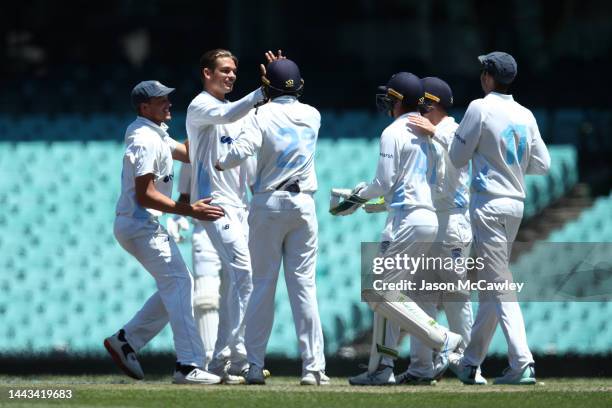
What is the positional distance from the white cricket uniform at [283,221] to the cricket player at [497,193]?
1.01 meters

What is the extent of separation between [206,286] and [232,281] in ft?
2.26

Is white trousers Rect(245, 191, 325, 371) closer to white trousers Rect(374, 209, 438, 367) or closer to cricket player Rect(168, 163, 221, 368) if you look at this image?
white trousers Rect(374, 209, 438, 367)

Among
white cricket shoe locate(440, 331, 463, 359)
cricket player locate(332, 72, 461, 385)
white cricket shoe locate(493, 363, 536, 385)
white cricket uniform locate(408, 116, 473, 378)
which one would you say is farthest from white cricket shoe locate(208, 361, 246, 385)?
white cricket shoe locate(493, 363, 536, 385)

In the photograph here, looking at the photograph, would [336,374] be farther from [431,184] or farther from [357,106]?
[357,106]

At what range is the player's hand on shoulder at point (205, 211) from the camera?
343 inches

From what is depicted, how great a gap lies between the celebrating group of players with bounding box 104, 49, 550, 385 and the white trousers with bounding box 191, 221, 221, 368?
57 centimetres

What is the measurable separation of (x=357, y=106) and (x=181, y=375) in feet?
34.5

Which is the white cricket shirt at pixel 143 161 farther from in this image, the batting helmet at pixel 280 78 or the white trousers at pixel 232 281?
the batting helmet at pixel 280 78

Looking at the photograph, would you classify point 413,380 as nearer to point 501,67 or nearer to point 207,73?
point 501,67

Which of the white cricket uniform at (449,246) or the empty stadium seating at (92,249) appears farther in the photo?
the empty stadium seating at (92,249)

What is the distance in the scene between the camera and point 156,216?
29.1ft

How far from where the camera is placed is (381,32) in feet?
75.1

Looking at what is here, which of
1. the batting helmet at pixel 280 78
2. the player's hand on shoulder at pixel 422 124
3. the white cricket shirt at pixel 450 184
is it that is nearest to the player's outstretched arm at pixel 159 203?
the batting helmet at pixel 280 78

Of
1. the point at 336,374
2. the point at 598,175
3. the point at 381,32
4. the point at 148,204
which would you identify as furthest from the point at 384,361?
the point at 381,32
